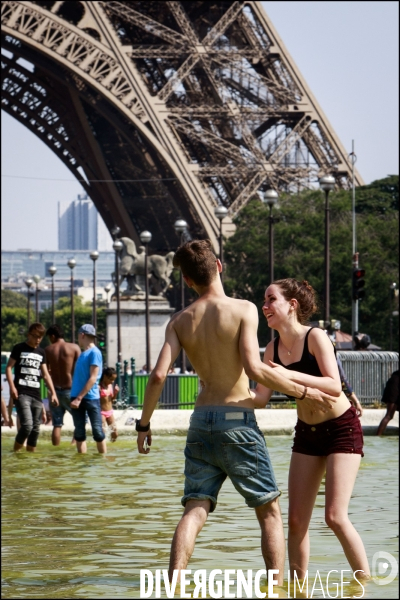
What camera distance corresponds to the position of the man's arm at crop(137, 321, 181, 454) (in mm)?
5598

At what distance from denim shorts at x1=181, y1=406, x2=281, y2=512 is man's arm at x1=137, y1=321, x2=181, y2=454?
0.20 metres

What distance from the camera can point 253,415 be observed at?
570 cm

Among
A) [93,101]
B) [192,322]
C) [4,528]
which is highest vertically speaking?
[93,101]

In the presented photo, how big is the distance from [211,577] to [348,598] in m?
1.03

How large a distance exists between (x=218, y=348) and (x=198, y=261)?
400 millimetres

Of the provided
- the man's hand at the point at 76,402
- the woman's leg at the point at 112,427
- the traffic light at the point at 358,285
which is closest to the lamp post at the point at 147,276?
the traffic light at the point at 358,285

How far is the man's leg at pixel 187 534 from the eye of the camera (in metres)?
5.46

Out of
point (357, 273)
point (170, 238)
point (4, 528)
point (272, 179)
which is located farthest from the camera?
point (170, 238)

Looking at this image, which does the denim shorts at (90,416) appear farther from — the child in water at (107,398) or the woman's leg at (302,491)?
the woman's leg at (302,491)

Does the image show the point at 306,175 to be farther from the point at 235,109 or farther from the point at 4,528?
the point at 4,528

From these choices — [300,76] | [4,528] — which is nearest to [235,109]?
[300,76]

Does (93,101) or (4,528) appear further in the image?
(93,101)

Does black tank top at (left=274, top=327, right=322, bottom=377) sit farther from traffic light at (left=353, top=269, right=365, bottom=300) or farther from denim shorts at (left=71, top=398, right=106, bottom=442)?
traffic light at (left=353, top=269, right=365, bottom=300)

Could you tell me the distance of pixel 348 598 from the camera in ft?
17.1
